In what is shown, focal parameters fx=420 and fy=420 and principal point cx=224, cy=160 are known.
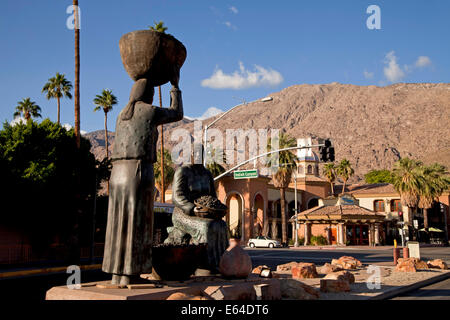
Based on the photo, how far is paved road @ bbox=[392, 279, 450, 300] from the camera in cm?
900

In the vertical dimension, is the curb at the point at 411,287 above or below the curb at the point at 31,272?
above

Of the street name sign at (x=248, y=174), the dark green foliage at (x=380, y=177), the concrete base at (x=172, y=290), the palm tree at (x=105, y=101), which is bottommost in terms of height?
the concrete base at (x=172, y=290)

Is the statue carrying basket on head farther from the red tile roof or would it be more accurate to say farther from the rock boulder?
the red tile roof

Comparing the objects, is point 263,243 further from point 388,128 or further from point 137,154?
point 388,128

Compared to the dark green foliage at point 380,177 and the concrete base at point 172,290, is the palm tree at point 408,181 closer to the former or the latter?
the dark green foliage at point 380,177

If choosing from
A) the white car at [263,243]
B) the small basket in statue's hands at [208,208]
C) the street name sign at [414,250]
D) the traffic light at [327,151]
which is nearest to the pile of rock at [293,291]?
the small basket in statue's hands at [208,208]

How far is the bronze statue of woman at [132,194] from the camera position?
5.67 metres

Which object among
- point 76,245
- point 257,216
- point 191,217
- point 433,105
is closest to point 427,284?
point 191,217

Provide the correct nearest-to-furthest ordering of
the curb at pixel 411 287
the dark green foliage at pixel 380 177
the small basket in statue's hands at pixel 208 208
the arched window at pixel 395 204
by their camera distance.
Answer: the small basket in statue's hands at pixel 208 208 → the curb at pixel 411 287 → the arched window at pixel 395 204 → the dark green foliage at pixel 380 177

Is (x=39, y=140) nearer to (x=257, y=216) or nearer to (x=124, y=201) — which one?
(x=124, y=201)

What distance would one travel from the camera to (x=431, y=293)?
9.75 metres

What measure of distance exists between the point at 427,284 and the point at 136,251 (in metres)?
9.40

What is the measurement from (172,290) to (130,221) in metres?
1.08
